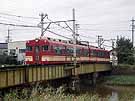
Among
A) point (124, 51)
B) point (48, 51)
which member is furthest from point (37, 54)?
point (124, 51)

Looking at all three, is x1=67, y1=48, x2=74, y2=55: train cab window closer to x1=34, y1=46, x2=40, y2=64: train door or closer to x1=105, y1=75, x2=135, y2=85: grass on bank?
x1=34, y1=46, x2=40, y2=64: train door

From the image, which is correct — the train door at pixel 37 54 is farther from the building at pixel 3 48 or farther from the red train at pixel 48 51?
the building at pixel 3 48

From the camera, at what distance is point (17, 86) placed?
91.8ft

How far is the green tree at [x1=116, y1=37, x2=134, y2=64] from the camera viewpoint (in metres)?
77.6

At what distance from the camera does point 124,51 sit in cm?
7862

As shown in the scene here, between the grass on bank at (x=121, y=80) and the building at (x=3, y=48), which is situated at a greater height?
the building at (x=3, y=48)

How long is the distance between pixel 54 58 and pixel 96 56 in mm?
22698

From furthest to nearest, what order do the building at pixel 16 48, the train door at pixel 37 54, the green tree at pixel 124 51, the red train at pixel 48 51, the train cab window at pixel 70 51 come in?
the green tree at pixel 124 51
the building at pixel 16 48
the train cab window at pixel 70 51
the train door at pixel 37 54
the red train at pixel 48 51

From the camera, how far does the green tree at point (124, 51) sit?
255 feet

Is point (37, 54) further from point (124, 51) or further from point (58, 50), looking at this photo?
point (124, 51)

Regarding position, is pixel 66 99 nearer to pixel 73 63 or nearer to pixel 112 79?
pixel 73 63

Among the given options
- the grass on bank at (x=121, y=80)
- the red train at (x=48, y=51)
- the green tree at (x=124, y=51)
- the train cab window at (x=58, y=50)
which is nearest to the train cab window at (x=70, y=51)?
the red train at (x=48, y=51)

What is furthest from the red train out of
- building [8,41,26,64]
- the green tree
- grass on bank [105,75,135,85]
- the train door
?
the green tree

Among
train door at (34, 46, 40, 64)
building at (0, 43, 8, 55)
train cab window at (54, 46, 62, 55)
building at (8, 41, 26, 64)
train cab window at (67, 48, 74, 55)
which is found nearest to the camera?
train door at (34, 46, 40, 64)
